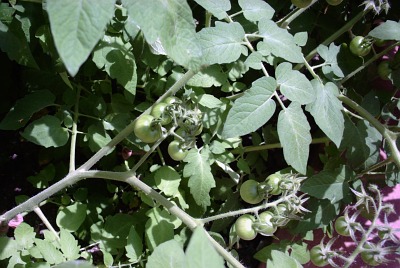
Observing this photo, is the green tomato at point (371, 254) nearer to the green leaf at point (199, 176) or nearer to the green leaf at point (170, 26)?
the green leaf at point (199, 176)

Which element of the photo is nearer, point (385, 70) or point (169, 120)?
point (169, 120)

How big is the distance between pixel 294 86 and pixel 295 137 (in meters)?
0.15

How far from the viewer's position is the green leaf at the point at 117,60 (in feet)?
4.41

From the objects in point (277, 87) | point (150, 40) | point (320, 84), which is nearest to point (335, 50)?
point (320, 84)

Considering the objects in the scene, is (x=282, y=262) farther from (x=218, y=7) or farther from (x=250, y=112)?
(x=218, y=7)

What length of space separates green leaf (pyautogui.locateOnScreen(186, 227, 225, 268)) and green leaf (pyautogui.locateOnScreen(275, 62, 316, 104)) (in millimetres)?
629

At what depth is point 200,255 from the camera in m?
0.72

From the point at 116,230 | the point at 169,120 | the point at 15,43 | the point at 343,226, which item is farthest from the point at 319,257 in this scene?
the point at 15,43

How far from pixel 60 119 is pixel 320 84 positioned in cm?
80

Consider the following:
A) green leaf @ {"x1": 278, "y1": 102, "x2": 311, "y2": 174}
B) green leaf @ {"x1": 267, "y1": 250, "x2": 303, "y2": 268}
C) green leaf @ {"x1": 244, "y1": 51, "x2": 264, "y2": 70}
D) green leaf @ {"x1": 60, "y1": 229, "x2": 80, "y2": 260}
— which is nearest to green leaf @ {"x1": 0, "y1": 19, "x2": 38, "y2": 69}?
green leaf @ {"x1": 60, "y1": 229, "x2": 80, "y2": 260}

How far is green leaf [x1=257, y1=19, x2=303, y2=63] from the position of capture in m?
1.26

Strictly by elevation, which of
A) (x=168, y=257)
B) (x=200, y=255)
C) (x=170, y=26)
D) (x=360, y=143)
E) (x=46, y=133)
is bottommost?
(x=360, y=143)

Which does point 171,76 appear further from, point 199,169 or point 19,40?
point 19,40

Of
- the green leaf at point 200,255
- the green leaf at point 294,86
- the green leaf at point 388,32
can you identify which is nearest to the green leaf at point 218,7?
the green leaf at point 294,86
